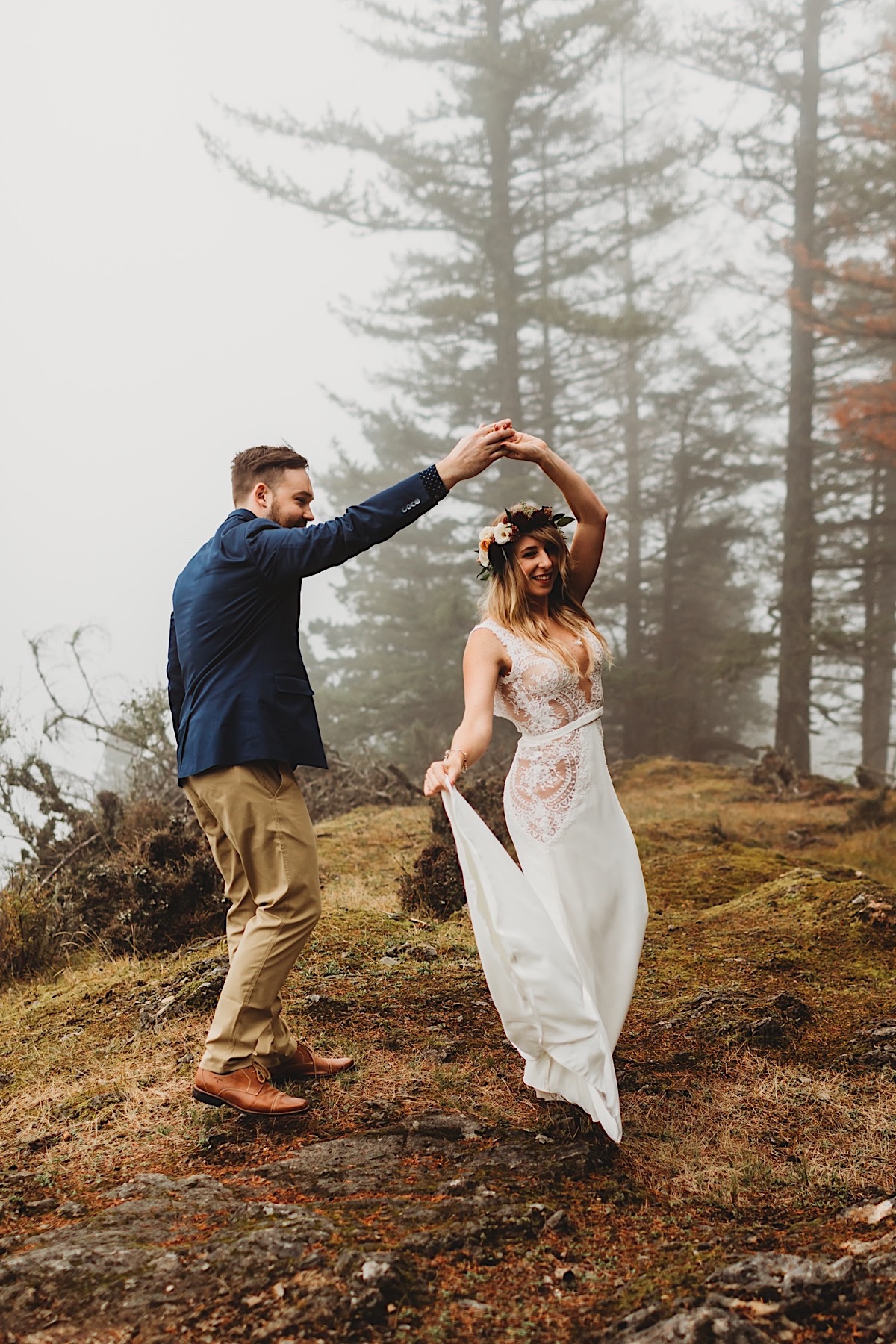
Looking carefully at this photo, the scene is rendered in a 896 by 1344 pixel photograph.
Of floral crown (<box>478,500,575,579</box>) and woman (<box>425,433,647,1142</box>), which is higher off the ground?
floral crown (<box>478,500,575,579</box>)

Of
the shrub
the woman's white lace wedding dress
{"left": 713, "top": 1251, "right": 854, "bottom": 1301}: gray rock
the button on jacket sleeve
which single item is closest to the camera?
{"left": 713, "top": 1251, "right": 854, "bottom": 1301}: gray rock

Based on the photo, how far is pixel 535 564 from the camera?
384cm

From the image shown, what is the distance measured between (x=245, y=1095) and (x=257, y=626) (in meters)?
1.59

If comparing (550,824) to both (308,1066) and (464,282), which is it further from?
(464,282)

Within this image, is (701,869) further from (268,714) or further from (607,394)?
(607,394)

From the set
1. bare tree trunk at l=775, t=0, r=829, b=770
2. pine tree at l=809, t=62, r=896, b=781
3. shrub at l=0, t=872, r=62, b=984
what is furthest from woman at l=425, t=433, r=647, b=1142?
bare tree trunk at l=775, t=0, r=829, b=770

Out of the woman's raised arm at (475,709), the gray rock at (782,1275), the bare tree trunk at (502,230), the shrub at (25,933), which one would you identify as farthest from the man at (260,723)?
the bare tree trunk at (502,230)

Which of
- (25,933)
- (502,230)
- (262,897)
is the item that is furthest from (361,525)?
(502,230)

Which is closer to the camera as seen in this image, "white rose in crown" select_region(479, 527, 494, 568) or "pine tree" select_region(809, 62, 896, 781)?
"white rose in crown" select_region(479, 527, 494, 568)

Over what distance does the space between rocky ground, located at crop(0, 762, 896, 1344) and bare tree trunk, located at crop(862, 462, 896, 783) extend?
13.5 metres

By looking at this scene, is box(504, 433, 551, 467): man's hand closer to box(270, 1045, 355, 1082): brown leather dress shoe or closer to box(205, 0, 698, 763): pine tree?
box(270, 1045, 355, 1082): brown leather dress shoe

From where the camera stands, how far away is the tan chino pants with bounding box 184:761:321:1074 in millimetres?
3473

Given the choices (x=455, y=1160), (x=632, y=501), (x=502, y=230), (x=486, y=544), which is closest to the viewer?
(x=455, y=1160)


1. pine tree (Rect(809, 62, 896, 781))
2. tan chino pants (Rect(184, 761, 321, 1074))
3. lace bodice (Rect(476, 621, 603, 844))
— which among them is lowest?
tan chino pants (Rect(184, 761, 321, 1074))
